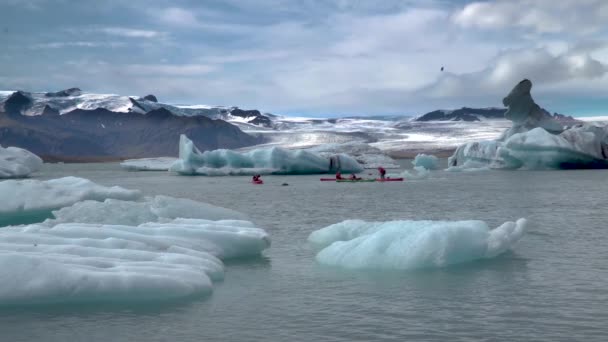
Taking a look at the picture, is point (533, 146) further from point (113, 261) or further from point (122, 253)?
point (113, 261)

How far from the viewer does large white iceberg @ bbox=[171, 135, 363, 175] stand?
51.4m

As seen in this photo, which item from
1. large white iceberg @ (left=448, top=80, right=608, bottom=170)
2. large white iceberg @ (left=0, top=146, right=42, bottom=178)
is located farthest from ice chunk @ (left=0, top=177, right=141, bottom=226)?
large white iceberg @ (left=0, top=146, right=42, bottom=178)

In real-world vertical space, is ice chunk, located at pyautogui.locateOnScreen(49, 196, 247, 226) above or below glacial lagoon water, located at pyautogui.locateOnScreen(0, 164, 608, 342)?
above

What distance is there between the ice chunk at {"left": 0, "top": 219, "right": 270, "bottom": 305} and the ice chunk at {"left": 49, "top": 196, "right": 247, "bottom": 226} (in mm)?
1191

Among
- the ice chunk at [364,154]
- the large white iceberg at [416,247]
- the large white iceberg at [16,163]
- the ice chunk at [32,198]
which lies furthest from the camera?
the ice chunk at [364,154]

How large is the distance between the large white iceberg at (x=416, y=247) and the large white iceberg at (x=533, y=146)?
116ft

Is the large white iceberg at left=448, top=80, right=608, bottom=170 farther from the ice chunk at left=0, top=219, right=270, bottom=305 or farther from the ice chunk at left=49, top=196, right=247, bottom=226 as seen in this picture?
the ice chunk at left=0, top=219, right=270, bottom=305

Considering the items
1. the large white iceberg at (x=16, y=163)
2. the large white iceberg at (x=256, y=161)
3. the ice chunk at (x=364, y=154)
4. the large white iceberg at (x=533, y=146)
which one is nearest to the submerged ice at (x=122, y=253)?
the large white iceberg at (x=533, y=146)

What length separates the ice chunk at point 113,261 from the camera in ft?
27.0

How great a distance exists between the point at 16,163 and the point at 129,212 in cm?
4093

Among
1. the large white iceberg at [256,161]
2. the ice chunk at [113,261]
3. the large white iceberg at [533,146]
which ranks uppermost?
the large white iceberg at [533,146]

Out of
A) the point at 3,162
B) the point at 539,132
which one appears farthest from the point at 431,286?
the point at 3,162

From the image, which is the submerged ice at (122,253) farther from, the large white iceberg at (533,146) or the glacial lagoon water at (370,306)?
the large white iceberg at (533,146)

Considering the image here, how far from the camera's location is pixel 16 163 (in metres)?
50.2
